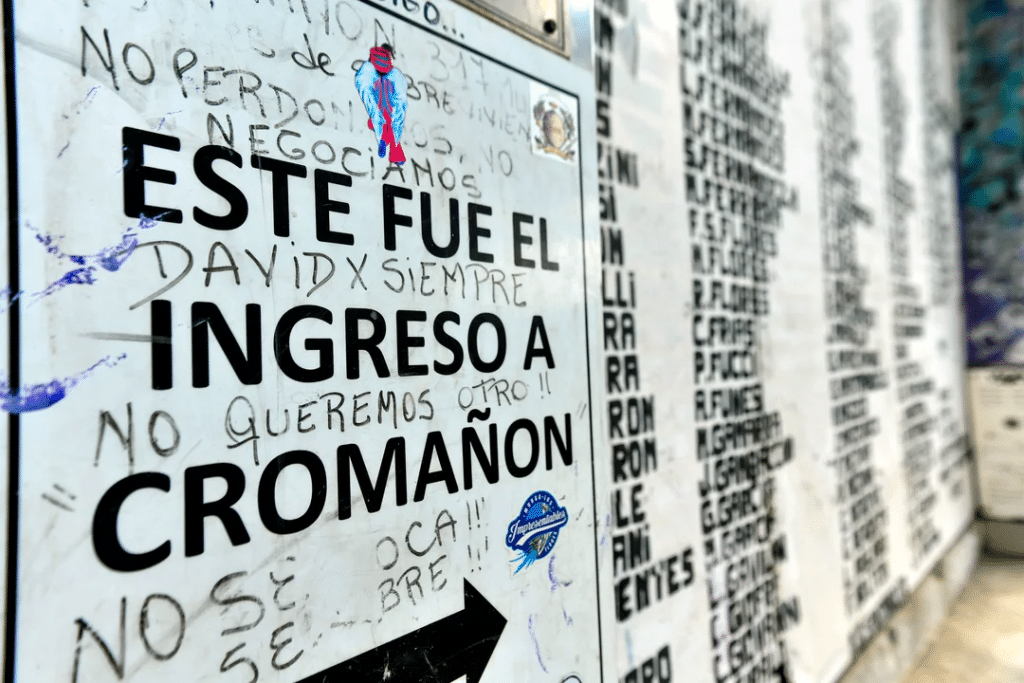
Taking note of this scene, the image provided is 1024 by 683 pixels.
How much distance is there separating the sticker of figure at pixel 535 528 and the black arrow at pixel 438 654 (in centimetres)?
7

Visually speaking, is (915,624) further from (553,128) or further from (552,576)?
(553,128)

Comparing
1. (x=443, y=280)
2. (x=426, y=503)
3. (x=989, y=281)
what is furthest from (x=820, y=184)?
(x=989, y=281)

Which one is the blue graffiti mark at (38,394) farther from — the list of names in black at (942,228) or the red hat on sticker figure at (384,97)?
the list of names in black at (942,228)

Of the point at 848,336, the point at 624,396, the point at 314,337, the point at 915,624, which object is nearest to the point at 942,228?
the point at 848,336

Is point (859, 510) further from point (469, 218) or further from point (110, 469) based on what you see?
point (110, 469)

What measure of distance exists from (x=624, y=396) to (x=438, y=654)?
1.57 ft

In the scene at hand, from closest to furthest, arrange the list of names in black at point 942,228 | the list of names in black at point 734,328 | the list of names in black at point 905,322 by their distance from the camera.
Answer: the list of names in black at point 734,328 → the list of names in black at point 905,322 → the list of names in black at point 942,228

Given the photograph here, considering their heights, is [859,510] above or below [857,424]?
below

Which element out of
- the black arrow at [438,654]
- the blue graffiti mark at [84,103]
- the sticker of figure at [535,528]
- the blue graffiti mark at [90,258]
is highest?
the blue graffiti mark at [84,103]

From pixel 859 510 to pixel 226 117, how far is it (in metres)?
1.88

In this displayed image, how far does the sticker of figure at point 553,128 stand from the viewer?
74cm

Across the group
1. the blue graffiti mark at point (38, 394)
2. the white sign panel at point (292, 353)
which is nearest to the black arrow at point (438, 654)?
the white sign panel at point (292, 353)

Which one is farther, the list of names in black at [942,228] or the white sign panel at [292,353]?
the list of names in black at [942,228]

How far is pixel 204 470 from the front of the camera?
46cm
